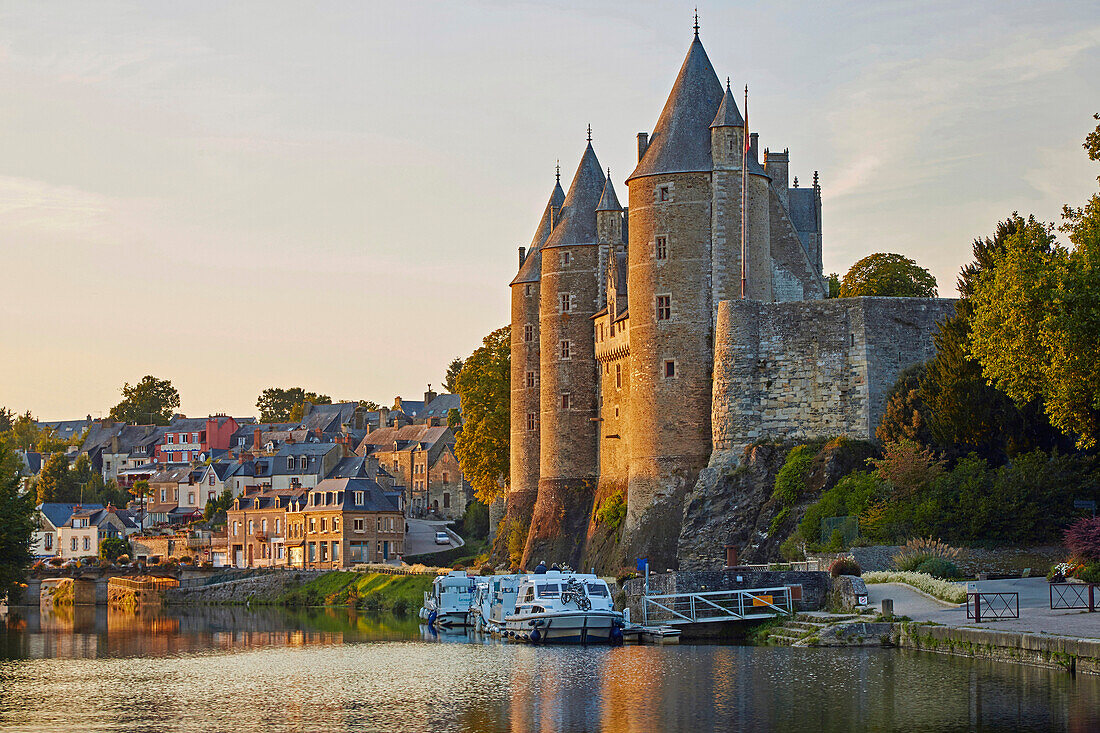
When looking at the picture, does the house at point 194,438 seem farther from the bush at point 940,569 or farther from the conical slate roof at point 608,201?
the bush at point 940,569

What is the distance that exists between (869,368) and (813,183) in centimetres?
1954

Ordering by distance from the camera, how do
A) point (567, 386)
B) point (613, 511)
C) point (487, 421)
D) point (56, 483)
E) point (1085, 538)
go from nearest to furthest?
1. point (1085, 538)
2. point (613, 511)
3. point (567, 386)
4. point (487, 421)
5. point (56, 483)

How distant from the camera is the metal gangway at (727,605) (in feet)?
116

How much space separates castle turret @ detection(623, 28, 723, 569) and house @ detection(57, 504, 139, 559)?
180 feet

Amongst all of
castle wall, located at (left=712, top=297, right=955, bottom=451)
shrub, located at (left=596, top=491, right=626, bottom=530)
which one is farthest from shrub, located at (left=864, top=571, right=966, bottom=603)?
shrub, located at (left=596, top=491, right=626, bottom=530)

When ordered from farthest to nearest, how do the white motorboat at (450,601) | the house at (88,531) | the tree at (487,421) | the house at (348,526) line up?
the house at (88,531)
the house at (348,526)
the tree at (487,421)
the white motorboat at (450,601)

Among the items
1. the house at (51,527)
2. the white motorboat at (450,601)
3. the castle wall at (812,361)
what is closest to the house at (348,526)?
the white motorboat at (450,601)

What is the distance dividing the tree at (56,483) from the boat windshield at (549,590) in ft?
256

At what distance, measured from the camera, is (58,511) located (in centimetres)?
9925

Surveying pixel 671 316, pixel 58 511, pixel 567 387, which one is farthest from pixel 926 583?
pixel 58 511

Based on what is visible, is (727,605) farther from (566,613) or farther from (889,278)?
(889,278)

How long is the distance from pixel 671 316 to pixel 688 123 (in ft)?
21.4

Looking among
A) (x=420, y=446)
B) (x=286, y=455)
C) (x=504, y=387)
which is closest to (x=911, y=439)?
(x=504, y=387)

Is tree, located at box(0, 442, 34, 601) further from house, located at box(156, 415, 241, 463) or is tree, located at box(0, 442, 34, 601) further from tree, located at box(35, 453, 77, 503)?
house, located at box(156, 415, 241, 463)
